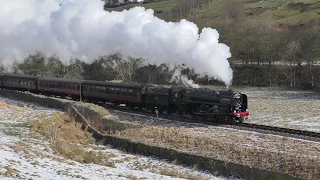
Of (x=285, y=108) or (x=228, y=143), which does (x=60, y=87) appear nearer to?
(x=285, y=108)

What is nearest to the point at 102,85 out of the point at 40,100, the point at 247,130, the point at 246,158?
the point at 40,100

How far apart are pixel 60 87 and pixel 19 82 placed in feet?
30.4

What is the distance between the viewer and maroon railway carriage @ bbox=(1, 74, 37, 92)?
146ft

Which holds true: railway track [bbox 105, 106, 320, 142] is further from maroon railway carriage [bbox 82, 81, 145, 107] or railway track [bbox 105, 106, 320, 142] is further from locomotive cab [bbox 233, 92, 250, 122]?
maroon railway carriage [bbox 82, 81, 145, 107]

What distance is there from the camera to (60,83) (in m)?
40.3

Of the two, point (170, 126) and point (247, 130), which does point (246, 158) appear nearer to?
point (247, 130)

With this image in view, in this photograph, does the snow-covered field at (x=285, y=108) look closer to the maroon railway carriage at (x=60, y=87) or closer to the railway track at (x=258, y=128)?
the railway track at (x=258, y=128)

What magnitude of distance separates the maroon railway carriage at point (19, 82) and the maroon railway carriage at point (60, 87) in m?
1.31

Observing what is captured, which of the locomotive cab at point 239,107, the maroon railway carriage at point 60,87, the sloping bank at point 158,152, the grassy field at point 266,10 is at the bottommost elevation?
the sloping bank at point 158,152

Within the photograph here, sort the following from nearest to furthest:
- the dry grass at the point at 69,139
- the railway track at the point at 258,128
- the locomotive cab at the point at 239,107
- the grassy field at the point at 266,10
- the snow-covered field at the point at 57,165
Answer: the snow-covered field at the point at 57,165 < the dry grass at the point at 69,139 < the railway track at the point at 258,128 < the locomotive cab at the point at 239,107 < the grassy field at the point at 266,10

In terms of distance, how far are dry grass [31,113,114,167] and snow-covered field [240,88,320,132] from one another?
12.0 m

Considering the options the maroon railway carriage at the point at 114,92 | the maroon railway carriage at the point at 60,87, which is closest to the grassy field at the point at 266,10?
the maroon railway carriage at the point at 60,87

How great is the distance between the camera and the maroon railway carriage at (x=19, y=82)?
44.5 meters

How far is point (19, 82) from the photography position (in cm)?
4681
